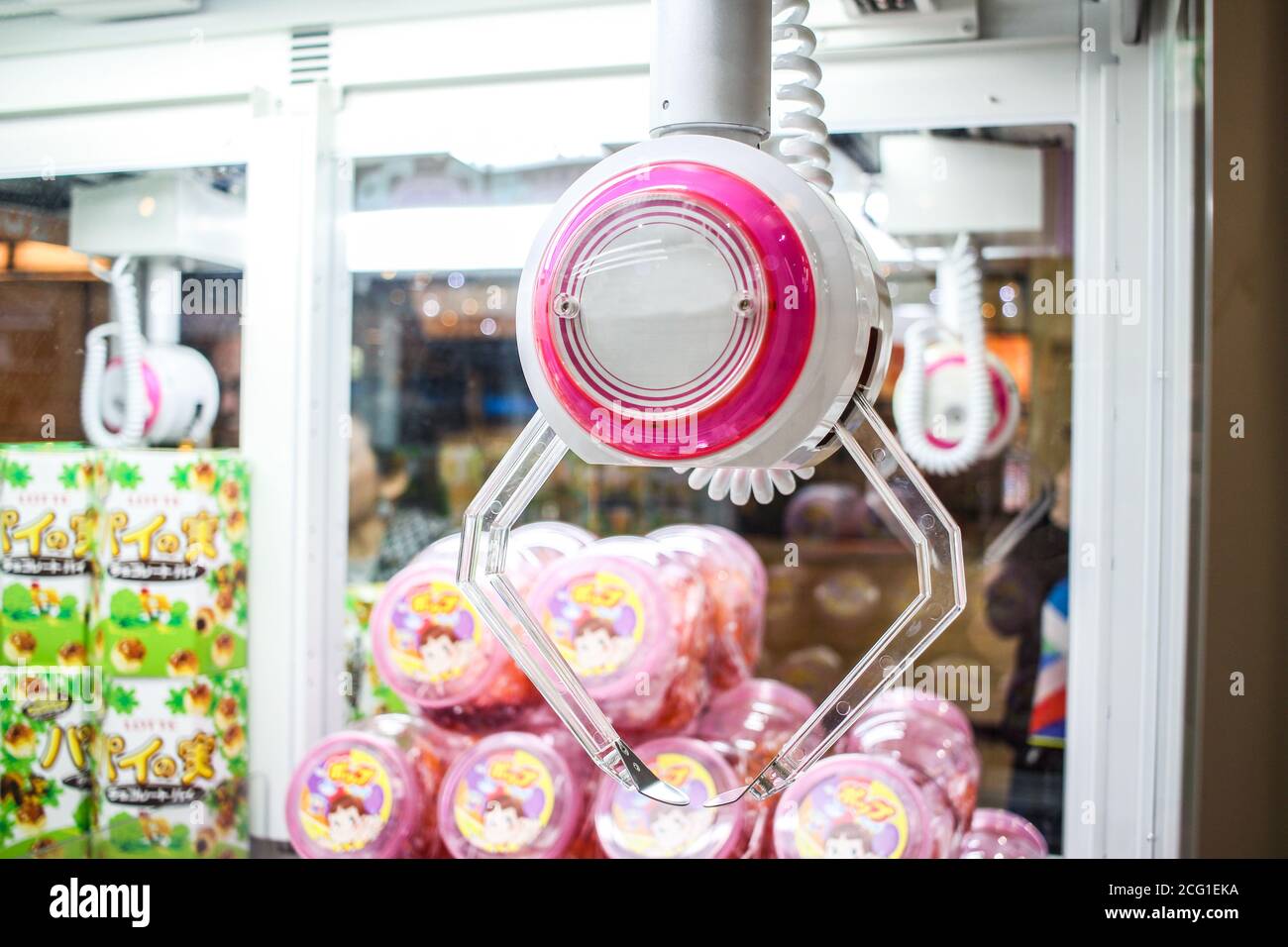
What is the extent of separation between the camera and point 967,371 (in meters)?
2.19

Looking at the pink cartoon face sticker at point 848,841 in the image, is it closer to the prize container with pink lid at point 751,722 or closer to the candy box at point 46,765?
the prize container with pink lid at point 751,722

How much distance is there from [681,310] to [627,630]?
0.93m

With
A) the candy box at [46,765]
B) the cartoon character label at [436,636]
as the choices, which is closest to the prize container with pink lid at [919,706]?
the cartoon character label at [436,636]

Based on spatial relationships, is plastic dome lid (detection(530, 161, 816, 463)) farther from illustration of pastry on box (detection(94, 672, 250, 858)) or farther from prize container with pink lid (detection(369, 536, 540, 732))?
illustration of pastry on box (detection(94, 672, 250, 858))

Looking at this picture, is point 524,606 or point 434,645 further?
point 434,645

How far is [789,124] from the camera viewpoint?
3.03ft

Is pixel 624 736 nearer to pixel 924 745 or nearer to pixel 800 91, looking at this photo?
pixel 924 745

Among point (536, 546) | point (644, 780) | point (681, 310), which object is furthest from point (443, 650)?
point (681, 310)

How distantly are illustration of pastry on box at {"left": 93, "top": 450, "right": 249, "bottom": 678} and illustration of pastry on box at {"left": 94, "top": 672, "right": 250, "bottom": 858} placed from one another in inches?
1.9

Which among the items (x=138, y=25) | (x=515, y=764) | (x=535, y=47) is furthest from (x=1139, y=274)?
(x=138, y=25)

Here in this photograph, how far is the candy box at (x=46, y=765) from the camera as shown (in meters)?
1.90
